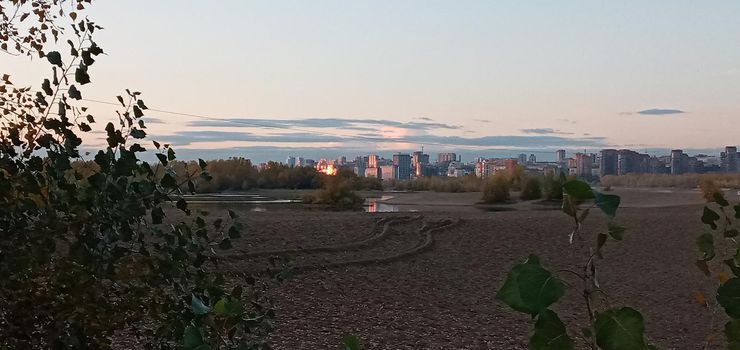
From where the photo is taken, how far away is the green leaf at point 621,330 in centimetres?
95

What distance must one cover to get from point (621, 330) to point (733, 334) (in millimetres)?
472

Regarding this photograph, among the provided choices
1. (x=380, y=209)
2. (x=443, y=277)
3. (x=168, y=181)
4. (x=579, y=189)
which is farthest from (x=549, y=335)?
(x=380, y=209)

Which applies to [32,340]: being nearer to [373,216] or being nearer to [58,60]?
[58,60]

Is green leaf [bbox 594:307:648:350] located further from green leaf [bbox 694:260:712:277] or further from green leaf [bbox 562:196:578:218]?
green leaf [bbox 694:260:712:277]

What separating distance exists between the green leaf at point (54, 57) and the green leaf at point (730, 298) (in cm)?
199

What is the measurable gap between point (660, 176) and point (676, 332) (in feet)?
166

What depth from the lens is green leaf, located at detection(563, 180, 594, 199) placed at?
1.00 metres

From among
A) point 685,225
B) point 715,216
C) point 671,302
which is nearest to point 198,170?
point 715,216

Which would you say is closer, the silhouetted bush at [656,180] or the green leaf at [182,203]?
the green leaf at [182,203]

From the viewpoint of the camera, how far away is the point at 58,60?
2.49 meters

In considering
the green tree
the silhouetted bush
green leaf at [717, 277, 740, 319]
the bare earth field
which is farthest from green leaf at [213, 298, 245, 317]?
the silhouetted bush

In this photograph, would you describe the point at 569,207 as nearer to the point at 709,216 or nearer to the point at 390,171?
the point at 709,216

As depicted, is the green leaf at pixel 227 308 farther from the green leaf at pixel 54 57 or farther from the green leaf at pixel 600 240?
the green leaf at pixel 54 57

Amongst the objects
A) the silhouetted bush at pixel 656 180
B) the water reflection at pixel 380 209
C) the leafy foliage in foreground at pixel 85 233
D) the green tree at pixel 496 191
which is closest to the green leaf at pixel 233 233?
the leafy foliage in foreground at pixel 85 233
